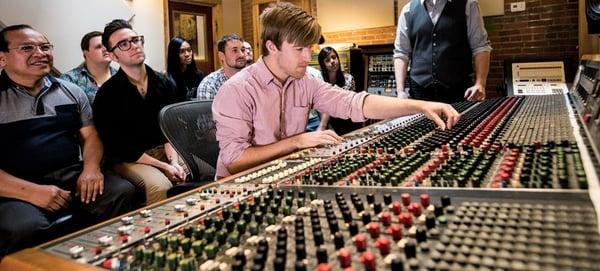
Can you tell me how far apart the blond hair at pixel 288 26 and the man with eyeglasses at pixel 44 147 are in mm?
1334

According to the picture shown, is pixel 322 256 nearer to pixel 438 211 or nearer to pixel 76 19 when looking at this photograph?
pixel 438 211

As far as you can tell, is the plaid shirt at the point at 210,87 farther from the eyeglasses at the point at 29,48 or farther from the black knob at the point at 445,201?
the black knob at the point at 445,201

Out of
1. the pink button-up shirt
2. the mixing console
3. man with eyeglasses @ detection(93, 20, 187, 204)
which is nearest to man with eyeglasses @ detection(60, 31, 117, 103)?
man with eyeglasses @ detection(93, 20, 187, 204)

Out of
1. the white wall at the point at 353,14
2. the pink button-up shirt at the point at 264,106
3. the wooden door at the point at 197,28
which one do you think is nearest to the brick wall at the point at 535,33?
the white wall at the point at 353,14

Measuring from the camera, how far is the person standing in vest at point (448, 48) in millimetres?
3039

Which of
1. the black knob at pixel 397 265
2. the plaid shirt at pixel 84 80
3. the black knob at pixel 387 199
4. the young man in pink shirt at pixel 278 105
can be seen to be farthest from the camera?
the plaid shirt at pixel 84 80

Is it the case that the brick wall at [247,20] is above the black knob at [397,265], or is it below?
above

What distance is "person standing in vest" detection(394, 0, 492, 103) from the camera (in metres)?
3.04

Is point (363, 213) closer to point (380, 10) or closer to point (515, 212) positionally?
point (515, 212)

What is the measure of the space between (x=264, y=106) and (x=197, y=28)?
6.60 metres

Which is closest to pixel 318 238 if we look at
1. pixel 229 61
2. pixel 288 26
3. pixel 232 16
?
pixel 288 26

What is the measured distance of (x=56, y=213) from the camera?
91.8 inches

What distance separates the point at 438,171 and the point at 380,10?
6156 millimetres

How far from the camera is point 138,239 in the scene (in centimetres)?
86
